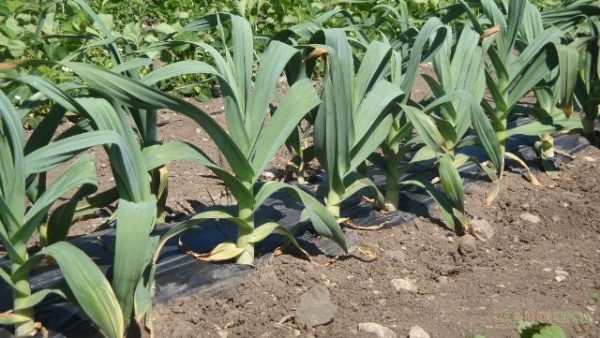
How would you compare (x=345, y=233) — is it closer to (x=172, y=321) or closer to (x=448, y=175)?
(x=448, y=175)

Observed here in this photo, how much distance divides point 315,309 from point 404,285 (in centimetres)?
34

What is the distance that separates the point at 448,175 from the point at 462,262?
0.92 feet

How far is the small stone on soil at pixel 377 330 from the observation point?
2090mm

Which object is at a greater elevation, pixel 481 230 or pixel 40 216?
pixel 40 216

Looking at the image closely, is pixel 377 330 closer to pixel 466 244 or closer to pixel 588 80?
pixel 466 244

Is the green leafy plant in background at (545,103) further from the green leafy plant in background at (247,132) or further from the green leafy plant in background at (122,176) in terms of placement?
the green leafy plant in background at (122,176)

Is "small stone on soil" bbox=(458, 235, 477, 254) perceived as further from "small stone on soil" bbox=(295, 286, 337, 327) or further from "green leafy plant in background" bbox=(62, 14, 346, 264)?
"small stone on soil" bbox=(295, 286, 337, 327)

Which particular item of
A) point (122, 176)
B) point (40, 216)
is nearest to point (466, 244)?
point (122, 176)

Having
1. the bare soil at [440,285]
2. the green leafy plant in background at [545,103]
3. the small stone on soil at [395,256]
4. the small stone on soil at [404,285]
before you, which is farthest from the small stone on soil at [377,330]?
the green leafy plant in background at [545,103]

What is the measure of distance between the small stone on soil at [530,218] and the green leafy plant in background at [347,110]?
620 millimetres

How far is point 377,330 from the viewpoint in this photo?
6.89ft

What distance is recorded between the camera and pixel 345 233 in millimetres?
2598

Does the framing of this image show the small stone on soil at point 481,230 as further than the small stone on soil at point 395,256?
Yes

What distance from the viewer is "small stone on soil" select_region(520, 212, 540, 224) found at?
2.91 meters
